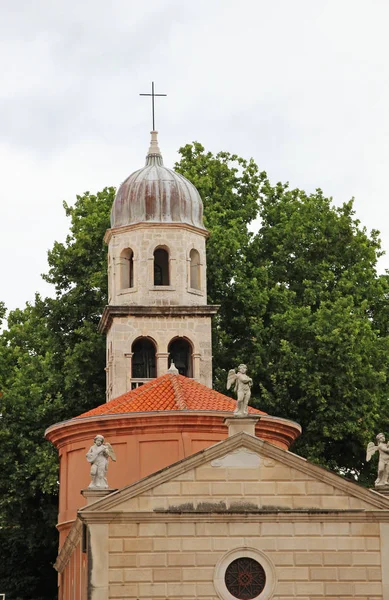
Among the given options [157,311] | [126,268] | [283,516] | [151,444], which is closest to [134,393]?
[151,444]

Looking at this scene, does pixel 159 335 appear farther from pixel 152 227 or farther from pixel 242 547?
pixel 242 547

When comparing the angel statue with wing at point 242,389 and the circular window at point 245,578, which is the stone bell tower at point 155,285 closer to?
the angel statue with wing at point 242,389

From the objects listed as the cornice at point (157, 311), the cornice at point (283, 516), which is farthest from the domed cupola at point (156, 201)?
the cornice at point (283, 516)

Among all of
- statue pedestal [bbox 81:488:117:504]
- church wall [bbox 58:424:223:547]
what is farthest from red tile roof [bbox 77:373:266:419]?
statue pedestal [bbox 81:488:117:504]

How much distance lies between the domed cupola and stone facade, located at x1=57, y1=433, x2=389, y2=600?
17.6 m

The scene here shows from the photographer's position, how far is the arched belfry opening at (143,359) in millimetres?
45875

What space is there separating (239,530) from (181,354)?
1556 centimetres

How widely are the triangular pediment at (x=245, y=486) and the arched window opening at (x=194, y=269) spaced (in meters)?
16.3

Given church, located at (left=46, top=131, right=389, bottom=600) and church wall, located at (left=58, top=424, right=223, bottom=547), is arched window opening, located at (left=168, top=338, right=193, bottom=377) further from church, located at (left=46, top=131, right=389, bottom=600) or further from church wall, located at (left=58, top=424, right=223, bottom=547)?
church, located at (left=46, top=131, right=389, bottom=600)

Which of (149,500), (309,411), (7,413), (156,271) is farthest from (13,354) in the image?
(149,500)

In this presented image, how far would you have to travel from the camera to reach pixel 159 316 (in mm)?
45531

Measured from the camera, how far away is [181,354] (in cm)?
4606

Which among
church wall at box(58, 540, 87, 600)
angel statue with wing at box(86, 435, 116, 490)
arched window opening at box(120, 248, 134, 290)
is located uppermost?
arched window opening at box(120, 248, 134, 290)

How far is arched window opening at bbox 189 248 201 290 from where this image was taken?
47.1 m
